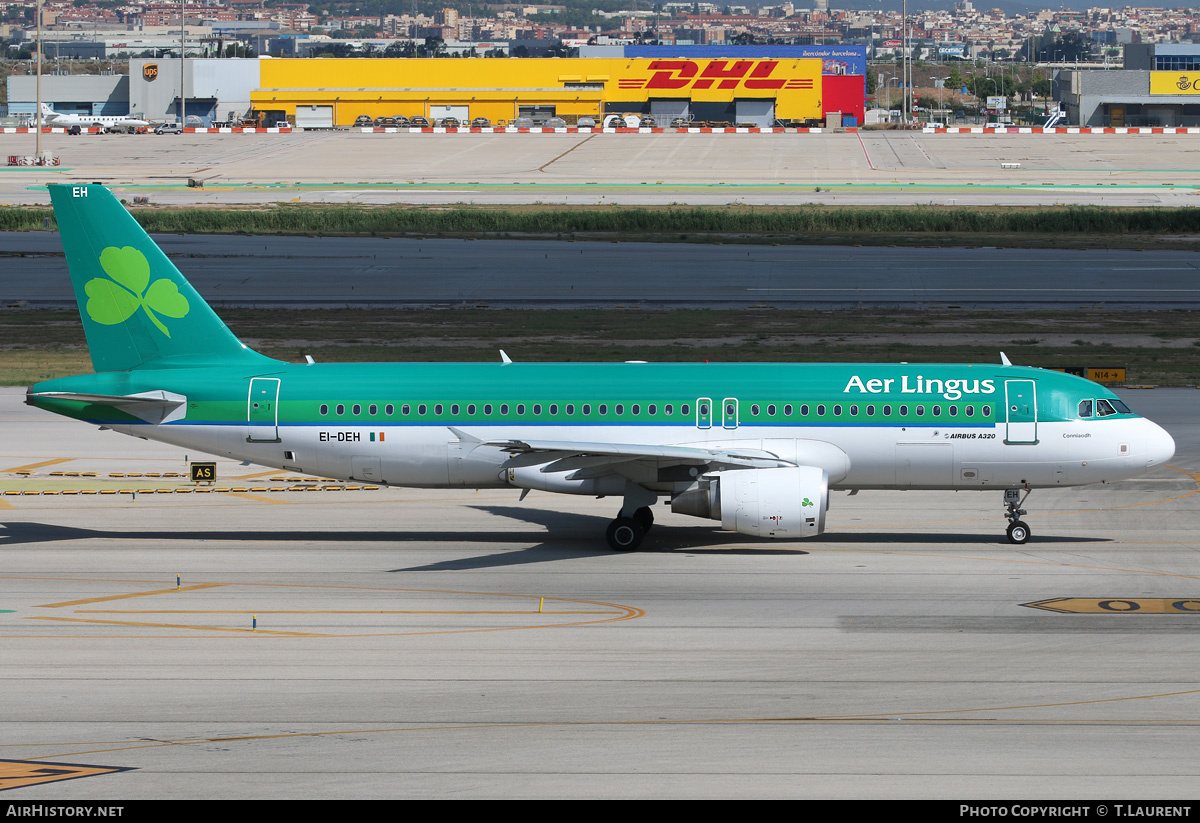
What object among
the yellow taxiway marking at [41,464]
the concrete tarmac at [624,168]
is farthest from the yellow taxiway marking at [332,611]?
the concrete tarmac at [624,168]

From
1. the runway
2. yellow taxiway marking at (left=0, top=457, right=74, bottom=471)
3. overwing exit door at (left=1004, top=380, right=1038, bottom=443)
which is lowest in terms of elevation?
yellow taxiway marking at (left=0, top=457, right=74, bottom=471)

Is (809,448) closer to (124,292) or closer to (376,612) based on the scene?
(376,612)

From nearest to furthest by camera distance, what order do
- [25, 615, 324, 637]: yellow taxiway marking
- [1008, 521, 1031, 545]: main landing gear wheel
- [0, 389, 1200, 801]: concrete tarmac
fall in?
[0, 389, 1200, 801]: concrete tarmac, [25, 615, 324, 637]: yellow taxiway marking, [1008, 521, 1031, 545]: main landing gear wheel

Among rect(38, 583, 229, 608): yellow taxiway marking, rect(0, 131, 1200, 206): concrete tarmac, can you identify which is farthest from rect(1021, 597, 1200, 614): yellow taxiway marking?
rect(0, 131, 1200, 206): concrete tarmac

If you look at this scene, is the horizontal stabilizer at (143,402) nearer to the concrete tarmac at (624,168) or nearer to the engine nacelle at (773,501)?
the engine nacelle at (773,501)

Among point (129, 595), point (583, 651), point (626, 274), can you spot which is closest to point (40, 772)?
point (129, 595)

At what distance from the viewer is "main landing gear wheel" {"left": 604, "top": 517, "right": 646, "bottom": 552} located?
105 feet

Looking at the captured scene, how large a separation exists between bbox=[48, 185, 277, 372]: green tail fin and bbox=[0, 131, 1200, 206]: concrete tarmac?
83.4 meters

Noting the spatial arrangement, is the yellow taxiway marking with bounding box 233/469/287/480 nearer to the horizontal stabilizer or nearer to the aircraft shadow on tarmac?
the aircraft shadow on tarmac

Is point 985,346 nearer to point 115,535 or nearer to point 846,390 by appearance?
point 846,390

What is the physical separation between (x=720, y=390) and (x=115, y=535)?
51.3 feet

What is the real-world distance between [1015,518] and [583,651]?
13562mm

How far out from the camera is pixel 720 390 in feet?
107

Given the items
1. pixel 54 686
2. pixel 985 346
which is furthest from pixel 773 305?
pixel 54 686
